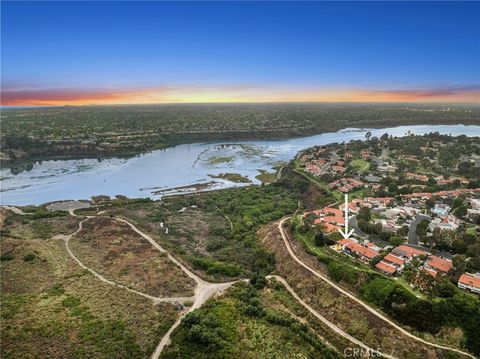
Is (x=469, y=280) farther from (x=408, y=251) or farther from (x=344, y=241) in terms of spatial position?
(x=344, y=241)

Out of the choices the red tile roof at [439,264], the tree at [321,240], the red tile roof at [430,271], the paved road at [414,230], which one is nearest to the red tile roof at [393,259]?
the red tile roof at [430,271]

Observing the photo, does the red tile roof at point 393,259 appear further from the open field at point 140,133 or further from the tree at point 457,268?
the open field at point 140,133

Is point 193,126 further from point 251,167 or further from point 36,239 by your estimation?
point 36,239

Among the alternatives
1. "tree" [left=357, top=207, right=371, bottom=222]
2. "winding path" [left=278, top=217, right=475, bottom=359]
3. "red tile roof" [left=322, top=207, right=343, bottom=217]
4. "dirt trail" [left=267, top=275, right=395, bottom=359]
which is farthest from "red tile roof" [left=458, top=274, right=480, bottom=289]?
"red tile roof" [left=322, top=207, right=343, bottom=217]

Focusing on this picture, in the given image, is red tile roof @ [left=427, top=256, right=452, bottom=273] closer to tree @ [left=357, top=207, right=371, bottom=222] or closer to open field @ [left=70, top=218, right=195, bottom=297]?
tree @ [left=357, top=207, right=371, bottom=222]

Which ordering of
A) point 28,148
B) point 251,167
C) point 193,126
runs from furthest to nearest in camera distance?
point 193,126 < point 28,148 < point 251,167

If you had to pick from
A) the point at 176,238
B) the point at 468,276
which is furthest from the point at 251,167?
the point at 468,276
